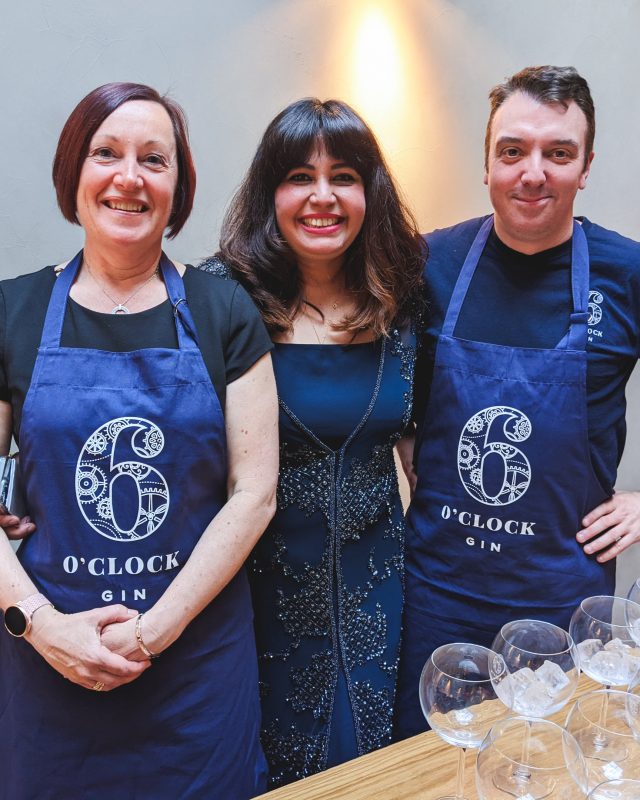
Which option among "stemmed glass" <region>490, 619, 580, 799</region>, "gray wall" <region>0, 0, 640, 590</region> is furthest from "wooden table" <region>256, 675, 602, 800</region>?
"gray wall" <region>0, 0, 640, 590</region>

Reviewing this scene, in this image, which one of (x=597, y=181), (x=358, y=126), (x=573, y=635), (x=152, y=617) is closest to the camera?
(x=573, y=635)

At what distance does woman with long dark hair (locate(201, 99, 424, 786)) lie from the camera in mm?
1754

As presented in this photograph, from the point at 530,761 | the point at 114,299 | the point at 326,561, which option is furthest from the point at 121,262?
the point at 530,761

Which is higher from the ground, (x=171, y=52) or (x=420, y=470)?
(x=171, y=52)

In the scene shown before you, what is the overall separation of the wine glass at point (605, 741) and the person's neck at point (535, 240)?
1087 mm

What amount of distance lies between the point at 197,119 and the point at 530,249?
3.57 feet

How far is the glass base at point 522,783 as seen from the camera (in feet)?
2.88

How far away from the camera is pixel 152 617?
57.3 inches

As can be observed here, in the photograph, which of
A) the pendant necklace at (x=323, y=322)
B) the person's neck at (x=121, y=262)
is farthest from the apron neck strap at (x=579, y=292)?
the person's neck at (x=121, y=262)

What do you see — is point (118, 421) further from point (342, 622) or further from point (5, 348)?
point (342, 622)

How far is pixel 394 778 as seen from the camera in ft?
3.83

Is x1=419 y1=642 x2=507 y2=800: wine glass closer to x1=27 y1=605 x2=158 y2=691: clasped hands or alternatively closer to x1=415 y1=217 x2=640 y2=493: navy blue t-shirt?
x1=27 y1=605 x2=158 y2=691: clasped hands

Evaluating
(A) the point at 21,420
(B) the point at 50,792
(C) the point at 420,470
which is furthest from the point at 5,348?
(C) the point at 420,470

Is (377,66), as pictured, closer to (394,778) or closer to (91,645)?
(91,645)
